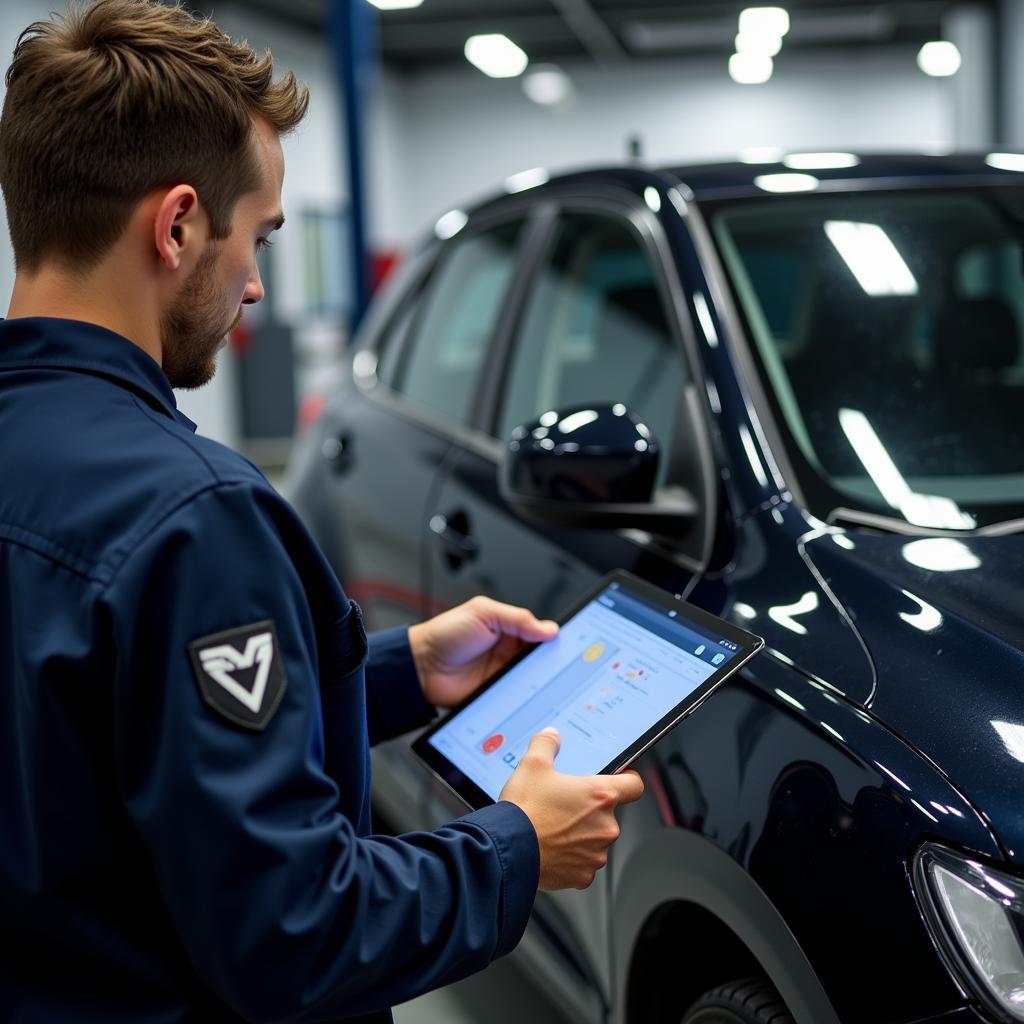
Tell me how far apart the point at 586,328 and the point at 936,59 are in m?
13.0

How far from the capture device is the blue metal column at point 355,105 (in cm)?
713

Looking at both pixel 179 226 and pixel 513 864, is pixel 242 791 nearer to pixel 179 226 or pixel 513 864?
pixel 513 864

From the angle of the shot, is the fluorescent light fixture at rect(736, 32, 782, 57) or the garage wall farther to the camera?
the garage wall

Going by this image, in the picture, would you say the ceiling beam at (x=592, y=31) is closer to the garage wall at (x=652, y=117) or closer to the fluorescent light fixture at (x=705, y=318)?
the garage wall at (x=652, y=117)

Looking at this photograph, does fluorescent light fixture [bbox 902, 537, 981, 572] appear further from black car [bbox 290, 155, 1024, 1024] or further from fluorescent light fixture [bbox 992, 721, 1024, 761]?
fluorescent light fixture [bbox 992, 721, 1024, 761]

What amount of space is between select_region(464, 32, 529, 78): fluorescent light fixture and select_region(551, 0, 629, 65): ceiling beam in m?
0.77

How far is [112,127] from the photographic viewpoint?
0.92 meters

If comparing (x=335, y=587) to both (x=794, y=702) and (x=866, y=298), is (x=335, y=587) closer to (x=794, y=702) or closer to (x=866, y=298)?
(x=794, y=702)

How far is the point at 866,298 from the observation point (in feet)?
6.38

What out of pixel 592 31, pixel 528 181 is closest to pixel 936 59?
pixel 592 31

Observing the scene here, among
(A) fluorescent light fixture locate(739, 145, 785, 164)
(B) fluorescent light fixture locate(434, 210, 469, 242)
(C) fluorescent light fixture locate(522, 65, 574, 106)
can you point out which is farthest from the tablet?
(C) fluorescent light fixture locate(522, 65, 574, 106)

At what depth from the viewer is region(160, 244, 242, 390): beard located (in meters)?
0.98

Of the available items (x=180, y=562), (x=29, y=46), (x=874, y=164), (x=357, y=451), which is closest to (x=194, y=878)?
(x=180, y=562)

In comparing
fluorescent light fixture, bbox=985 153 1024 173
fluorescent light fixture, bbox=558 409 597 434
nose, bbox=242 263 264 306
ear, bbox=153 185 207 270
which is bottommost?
fluorescent light fixture, bbox=558 409 597 434
